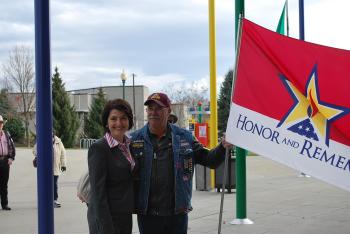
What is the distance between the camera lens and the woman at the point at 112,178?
3.92 m

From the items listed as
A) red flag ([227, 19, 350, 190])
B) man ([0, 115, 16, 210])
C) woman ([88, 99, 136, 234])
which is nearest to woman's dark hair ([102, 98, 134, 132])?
woman ([88, 99, 136, 234])

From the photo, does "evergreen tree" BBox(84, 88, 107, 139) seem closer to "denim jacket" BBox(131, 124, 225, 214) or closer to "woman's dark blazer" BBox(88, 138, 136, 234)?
"denim jacket" BBox(131, 124, 225, 214)

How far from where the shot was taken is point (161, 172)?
13.8ft

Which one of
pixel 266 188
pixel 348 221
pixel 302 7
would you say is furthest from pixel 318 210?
pixel 302 7

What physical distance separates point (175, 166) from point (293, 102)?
134cm

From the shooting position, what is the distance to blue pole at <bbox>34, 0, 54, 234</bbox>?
4617 mm

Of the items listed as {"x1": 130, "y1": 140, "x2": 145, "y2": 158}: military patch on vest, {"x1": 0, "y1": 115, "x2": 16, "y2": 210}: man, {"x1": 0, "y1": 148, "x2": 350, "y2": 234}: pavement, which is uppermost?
{"x1": 130, "y1": 140, "x2": 145, "y2": 158}: military patch on vest

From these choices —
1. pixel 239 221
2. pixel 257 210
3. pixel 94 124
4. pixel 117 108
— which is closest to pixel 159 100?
pixel 117 108

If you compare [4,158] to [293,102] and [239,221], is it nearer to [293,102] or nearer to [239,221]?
[239,221]

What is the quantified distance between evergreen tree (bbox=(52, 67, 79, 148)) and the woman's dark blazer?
48099 millimetres

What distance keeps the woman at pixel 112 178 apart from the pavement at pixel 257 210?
414 cm

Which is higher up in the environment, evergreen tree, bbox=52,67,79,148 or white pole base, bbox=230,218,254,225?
evergreen tree, bbox=52,67,79,148

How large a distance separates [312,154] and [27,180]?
1392cm

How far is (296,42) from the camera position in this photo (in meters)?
4.99
